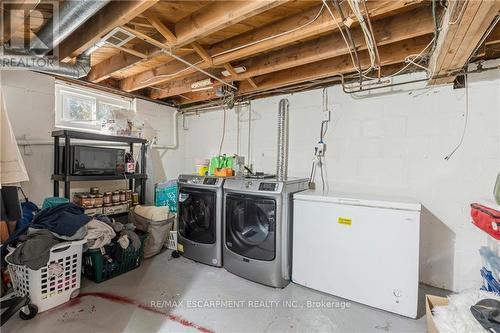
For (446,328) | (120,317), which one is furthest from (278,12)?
(120,317)

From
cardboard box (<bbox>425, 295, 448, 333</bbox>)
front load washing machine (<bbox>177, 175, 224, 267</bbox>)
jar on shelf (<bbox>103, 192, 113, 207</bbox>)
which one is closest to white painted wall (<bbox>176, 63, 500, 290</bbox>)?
cardboard box (<bbox>425, 295, 448, 333</bbox>)

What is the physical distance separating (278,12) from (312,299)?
2.27 m

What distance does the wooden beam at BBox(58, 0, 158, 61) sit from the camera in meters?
1.31

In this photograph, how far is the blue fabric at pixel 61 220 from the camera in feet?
5.82

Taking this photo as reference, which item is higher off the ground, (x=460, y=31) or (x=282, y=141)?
(x=460, y=31)

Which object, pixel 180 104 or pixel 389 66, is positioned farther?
pixel 180 104

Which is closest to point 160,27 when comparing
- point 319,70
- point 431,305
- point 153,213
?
point 319,70

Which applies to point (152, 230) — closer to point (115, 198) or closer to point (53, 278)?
point (115, 198)

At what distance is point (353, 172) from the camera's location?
2.52 m

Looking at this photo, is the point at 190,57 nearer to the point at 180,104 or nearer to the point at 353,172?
the point at 180,104

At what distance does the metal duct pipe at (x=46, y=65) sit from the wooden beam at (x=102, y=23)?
79mm

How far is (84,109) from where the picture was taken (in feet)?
9.51

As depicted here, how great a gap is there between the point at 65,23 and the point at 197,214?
1982 millimetres

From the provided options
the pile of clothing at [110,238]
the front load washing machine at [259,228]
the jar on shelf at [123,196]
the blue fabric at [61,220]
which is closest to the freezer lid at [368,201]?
the front load washing machine at [259,228]
